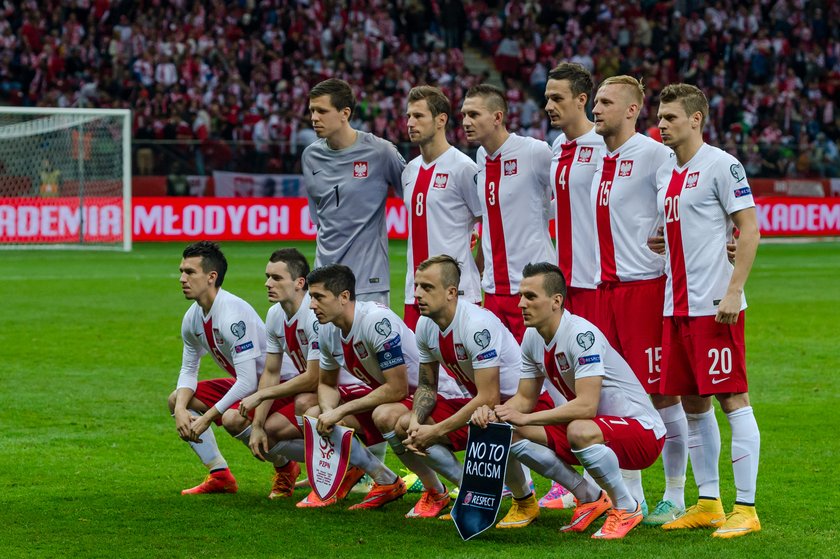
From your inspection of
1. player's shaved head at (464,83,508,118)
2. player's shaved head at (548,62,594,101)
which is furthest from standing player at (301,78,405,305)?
player's shaved head at (548,62,594,101)

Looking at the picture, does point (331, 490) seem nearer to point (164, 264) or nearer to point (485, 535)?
point (485, 535)

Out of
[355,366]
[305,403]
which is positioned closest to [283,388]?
[305,403]

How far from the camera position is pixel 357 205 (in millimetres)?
7730

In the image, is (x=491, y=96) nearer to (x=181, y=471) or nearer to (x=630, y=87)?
(x=630, y=87)

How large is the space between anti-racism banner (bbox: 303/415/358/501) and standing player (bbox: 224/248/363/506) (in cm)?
23

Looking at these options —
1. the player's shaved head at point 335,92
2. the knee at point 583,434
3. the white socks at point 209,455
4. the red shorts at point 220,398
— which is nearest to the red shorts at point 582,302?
the knee at point 583,434

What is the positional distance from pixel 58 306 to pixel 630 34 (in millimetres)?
20879

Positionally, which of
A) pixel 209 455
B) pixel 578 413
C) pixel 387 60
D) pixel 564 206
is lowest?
pixel 209 455

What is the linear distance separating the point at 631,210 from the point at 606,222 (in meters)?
0.15

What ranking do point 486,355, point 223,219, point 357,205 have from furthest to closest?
point 223,219 → point 357,205 → point 486,355

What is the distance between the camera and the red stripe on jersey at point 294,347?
7265mm

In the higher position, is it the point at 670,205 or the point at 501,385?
the point at 670,205

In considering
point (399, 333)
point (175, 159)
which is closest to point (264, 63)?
point (175, 159)

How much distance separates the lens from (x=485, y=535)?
20.6ft
